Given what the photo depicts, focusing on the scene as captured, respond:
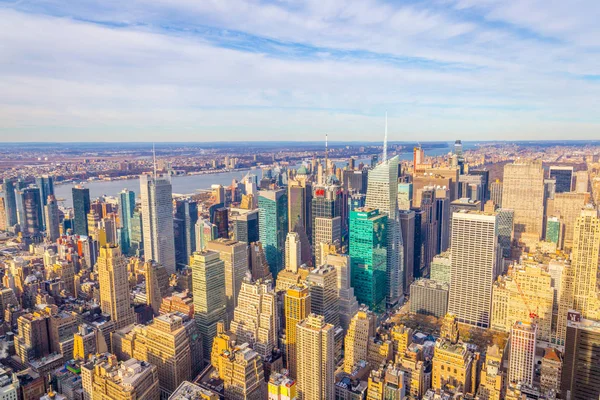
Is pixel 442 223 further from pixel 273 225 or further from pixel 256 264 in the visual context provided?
pixel 256 264

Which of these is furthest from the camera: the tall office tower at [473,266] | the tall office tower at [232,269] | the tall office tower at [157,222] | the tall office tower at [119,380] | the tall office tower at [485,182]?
the tall office tower at [485,182]

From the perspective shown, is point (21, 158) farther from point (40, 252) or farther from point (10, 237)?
point (10, 237)

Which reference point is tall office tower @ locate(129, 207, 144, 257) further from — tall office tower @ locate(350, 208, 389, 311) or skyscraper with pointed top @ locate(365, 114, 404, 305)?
skyscraper with pointed top @ locate(365, 114, 404, 305)

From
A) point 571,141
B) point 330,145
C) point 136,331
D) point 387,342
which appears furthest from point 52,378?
point 330,145

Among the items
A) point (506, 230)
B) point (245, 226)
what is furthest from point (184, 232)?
point (506, 230)

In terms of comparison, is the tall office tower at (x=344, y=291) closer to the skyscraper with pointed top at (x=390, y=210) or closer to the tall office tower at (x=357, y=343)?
the tall office tower at (x=357, y=343)

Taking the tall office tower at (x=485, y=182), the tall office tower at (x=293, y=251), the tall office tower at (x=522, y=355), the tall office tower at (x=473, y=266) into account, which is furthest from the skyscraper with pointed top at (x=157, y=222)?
the tall office tower at (x=485, y=182)

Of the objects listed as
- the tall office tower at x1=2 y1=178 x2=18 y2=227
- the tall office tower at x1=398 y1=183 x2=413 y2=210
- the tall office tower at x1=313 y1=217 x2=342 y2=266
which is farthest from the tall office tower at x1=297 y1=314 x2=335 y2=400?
the tall office tower at x1=2 y1=178 x2=18 y2=227
